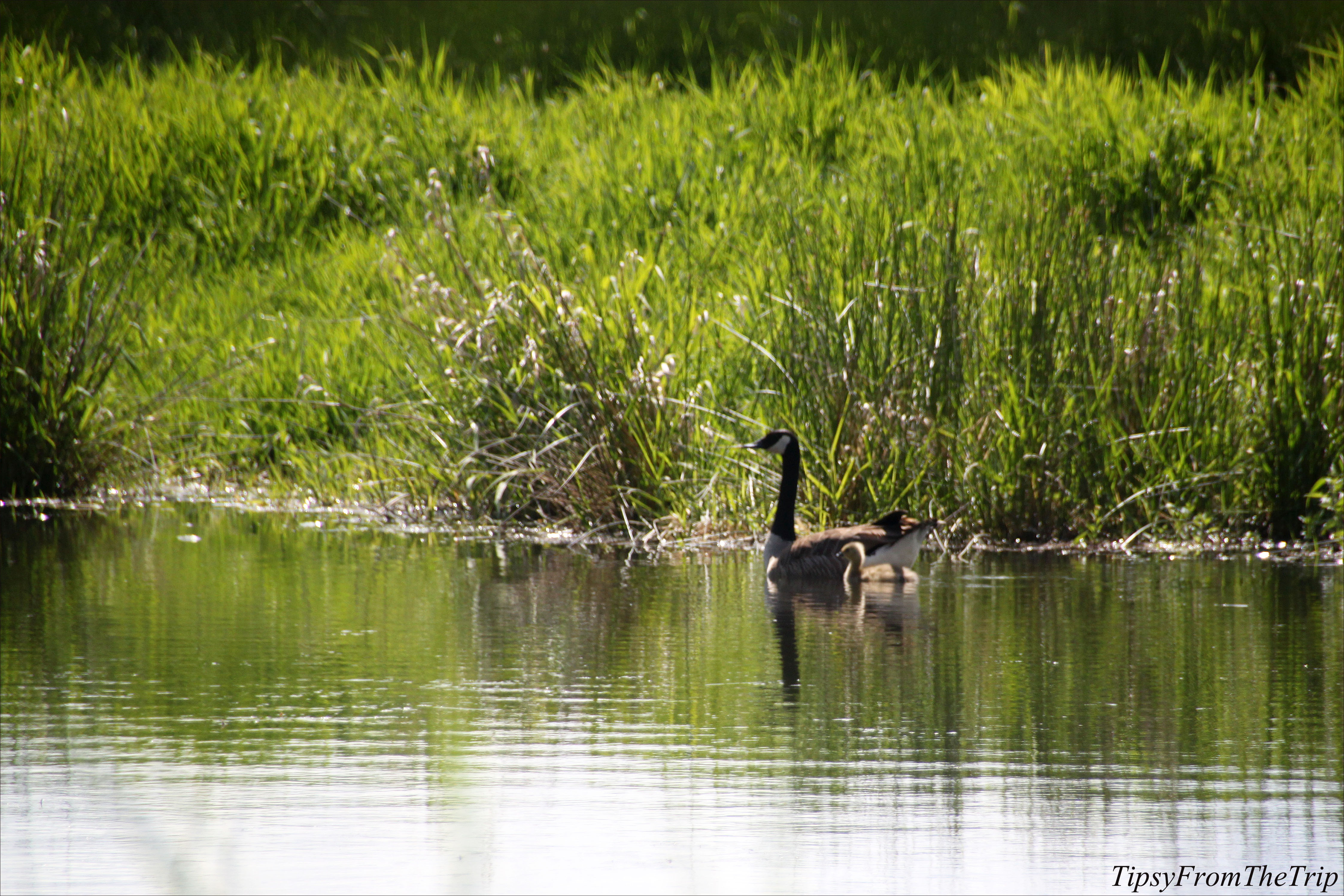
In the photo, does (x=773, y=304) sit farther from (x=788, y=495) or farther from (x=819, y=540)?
(x=819, y=540)

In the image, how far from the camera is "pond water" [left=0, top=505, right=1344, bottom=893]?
4.28m

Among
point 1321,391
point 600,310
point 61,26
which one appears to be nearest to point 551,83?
point 61,26

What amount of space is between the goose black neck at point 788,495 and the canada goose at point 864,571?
39cm

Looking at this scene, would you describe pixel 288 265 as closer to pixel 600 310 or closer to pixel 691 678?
pixel 600 310

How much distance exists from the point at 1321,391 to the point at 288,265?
10.3 m

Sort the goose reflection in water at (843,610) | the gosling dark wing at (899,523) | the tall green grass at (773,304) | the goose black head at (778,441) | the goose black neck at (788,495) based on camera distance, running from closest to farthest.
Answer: the goose reflection in water at (843,610)
the gosling dark wing at (899,523)
the goose black neck at (788,495)
the goose black head at (778,441)
the tall green grass at (773,304)

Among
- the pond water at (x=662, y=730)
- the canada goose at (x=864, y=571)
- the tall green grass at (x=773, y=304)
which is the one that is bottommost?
the pond water at (x=662, y=730)

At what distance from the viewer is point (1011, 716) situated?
5902 millimetres

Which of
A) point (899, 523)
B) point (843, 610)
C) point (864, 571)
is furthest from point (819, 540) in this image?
point (843, 610)

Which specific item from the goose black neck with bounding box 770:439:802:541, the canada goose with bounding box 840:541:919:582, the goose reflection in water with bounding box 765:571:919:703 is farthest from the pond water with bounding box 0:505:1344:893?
the goose black neck with bounding box 770:439:802:541

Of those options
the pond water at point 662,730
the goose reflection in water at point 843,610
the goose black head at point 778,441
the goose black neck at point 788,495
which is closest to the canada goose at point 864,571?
the goose reflection in water at point 843,610

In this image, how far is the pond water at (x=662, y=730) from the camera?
428 cm

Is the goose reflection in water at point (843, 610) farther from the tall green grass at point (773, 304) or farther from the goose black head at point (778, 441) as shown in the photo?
the tall green grass at point (773, 304)

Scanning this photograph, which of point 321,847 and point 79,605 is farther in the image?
point 79,605
